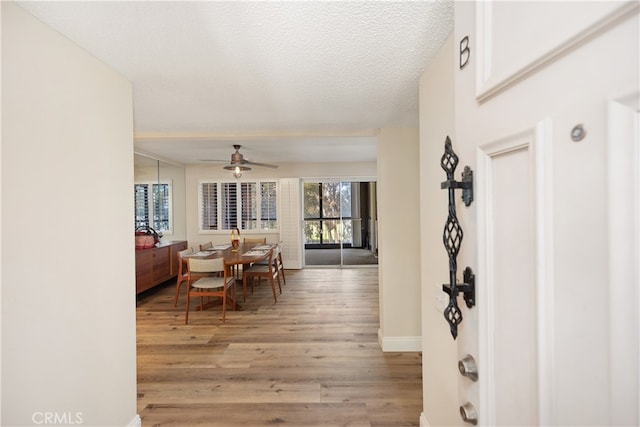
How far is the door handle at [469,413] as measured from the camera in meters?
0.71

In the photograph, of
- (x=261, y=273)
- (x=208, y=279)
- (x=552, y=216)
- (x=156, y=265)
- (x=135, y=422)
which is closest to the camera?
(x=552, y=216)

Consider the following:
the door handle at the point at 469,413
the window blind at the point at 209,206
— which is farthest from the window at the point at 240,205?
the door handle at the point at 469,413

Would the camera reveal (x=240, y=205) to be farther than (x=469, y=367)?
Yes

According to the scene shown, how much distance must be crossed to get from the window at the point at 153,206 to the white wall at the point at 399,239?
14.8ft

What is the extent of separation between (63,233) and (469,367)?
1.70m

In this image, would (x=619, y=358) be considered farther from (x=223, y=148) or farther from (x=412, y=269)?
Result: (x=223, y=148)

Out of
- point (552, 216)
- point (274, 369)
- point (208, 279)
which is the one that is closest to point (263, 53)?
point (552, 216)

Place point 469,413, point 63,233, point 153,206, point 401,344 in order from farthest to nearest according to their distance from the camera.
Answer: point 153,206 < point 401,344 < point 63,233 < point 469,413

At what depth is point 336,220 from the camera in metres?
6.62

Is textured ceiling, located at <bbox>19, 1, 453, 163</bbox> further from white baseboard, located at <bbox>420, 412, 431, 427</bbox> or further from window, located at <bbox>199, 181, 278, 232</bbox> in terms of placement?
window, located at <bbox>199, 181, 278, 232</bbox>

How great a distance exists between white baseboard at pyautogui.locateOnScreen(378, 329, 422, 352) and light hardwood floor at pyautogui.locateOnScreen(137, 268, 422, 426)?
0.23 ft

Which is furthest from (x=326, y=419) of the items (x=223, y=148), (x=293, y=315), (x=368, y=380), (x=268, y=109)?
(x=223, y=148)

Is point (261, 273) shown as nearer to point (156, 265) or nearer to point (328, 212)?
point (156, 265)

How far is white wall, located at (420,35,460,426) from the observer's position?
56.2 inches
